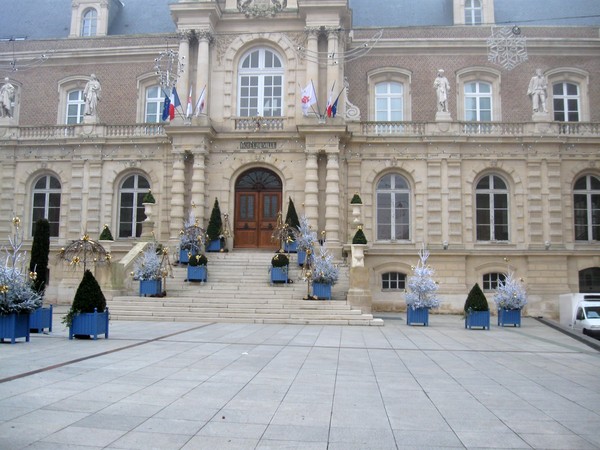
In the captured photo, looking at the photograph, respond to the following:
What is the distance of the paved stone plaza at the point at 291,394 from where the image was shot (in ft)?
22.6

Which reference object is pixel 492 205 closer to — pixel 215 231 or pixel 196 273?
pixel 215 231

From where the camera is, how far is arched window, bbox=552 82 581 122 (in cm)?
3195

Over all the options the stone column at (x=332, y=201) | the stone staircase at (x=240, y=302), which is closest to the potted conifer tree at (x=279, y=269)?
the stone staircase at (x=240, y=302)

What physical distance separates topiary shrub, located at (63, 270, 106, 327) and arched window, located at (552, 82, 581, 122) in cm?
2635

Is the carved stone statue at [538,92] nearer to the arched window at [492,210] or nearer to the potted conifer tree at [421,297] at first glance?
the arched window at [492,210]

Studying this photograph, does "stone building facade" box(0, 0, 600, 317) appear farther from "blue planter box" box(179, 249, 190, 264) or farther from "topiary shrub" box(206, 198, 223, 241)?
"blue planter box" box(179, 249, 190, 264)

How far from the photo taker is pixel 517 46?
31766 mm

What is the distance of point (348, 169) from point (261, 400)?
22002 mm

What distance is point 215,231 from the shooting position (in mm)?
27625

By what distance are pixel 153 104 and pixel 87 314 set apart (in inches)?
837

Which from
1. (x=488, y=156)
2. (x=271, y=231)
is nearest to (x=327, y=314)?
(x=271, y=231)

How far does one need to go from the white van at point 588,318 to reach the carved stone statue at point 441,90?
12.0 m

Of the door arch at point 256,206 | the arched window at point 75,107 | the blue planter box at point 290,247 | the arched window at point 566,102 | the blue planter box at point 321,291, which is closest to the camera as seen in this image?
the blue planter box at point 321,291

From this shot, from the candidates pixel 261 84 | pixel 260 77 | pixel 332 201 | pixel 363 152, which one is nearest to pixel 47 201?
pixel 261 84
